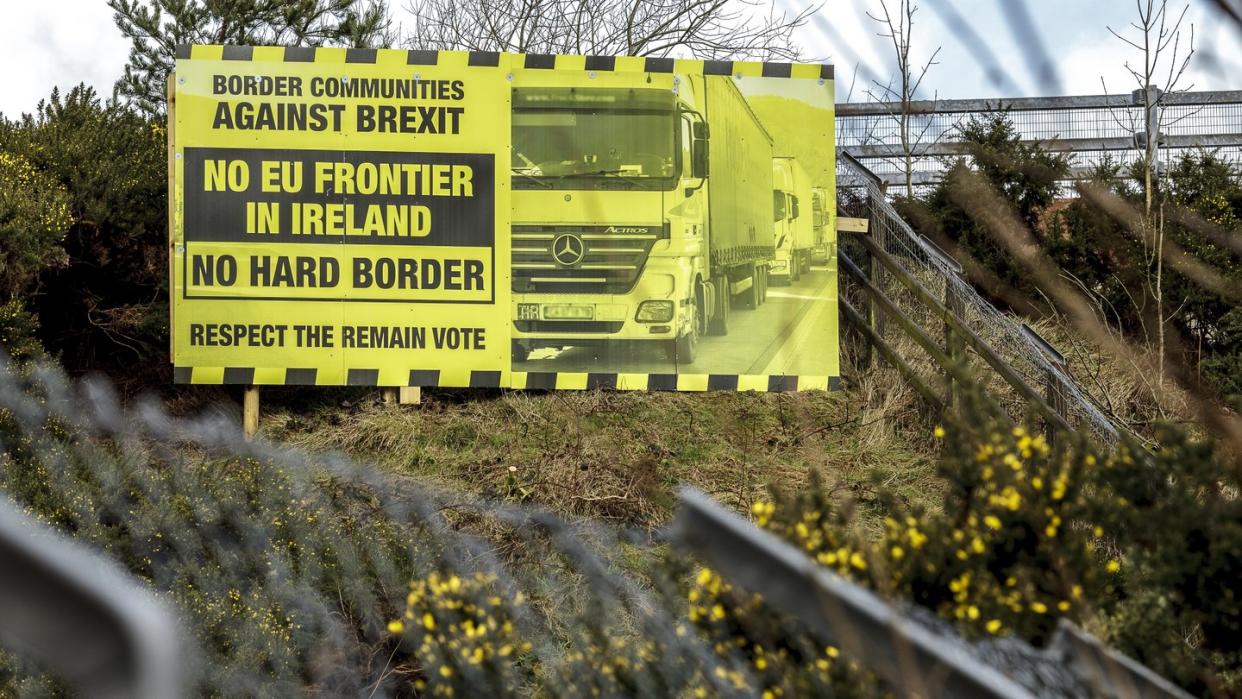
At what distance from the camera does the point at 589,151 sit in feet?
28.7

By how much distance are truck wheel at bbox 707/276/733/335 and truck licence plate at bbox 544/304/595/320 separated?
Answer: 0.91 meters

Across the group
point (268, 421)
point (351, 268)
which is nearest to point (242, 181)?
point (351, 268)

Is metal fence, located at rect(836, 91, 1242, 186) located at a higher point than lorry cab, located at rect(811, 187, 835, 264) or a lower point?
higher

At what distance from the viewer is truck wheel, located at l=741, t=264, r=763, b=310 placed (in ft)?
29.5

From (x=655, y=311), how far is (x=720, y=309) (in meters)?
0.52

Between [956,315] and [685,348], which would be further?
[956,315]

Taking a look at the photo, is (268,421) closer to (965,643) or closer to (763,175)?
(763,175)

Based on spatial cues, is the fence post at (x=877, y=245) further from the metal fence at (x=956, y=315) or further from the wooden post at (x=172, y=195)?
the wooden post at (x=172, y=195)

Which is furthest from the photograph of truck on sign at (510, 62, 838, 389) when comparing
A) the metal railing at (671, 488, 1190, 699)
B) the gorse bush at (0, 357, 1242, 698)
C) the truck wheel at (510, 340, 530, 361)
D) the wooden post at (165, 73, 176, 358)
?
the metal railing at (671, 488, 1190, 699)

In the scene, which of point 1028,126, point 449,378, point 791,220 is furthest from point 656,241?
point 1028,126

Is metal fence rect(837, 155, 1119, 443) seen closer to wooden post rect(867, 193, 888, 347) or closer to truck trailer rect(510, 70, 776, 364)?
wooden post rect(867, 193, 888, 347)

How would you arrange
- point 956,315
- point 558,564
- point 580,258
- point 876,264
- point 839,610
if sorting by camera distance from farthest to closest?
point 876,264 < point 956,315 < point 580,258 < point 558,564 < point 839,610

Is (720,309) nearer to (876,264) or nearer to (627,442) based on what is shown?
(627,442)

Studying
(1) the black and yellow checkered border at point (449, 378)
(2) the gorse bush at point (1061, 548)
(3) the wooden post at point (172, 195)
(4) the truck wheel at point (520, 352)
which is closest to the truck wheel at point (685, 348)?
(1) the black and yellow checkered border at point (449, 378)
